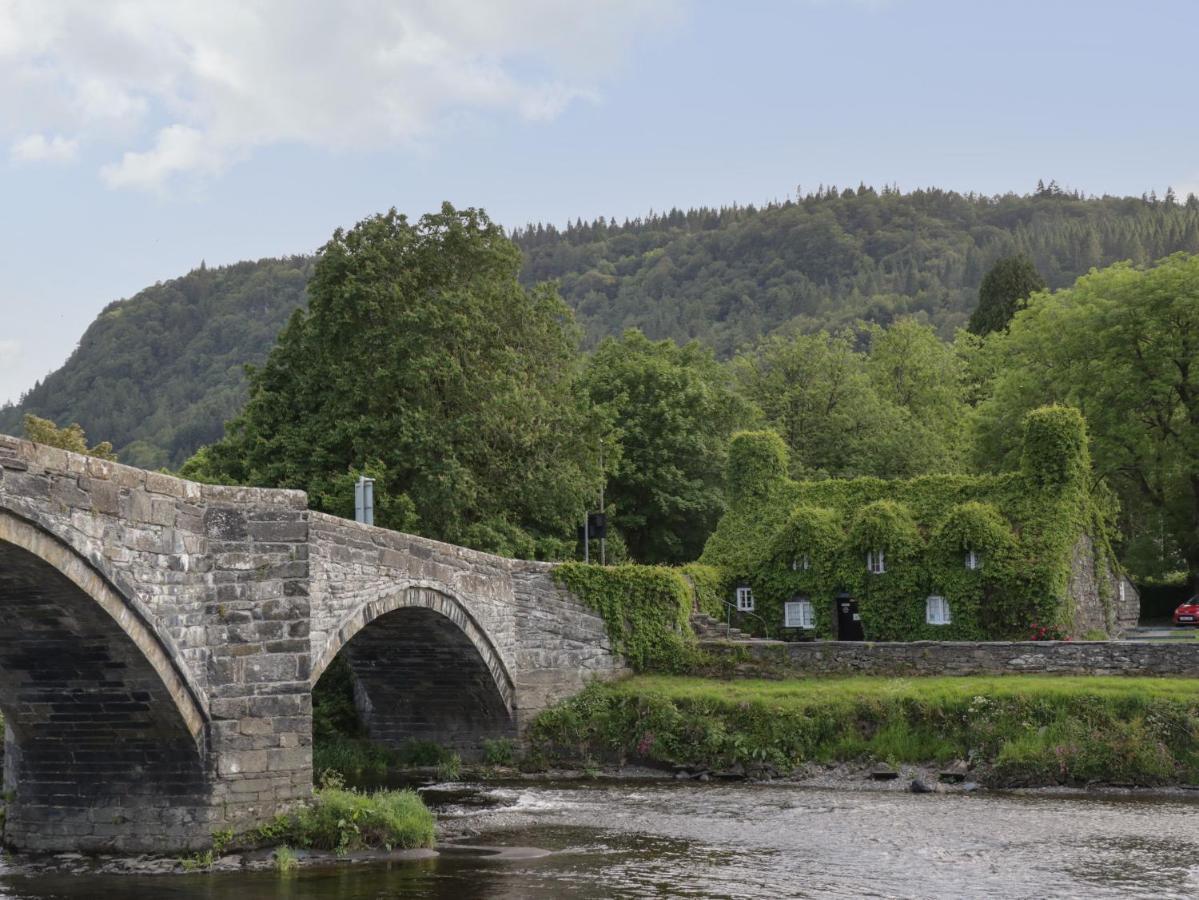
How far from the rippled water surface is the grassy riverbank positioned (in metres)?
1.40

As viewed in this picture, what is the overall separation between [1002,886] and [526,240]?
128904mm

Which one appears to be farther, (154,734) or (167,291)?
(167,291)

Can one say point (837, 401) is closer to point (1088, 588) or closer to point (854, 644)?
point (1088, 588)

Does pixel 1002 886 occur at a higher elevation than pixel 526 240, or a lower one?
lower

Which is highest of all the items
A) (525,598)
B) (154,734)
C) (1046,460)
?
(1046,460)

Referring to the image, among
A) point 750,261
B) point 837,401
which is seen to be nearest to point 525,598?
point 837,401

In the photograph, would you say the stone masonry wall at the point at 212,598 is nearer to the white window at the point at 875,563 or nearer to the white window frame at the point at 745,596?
the white window frame at the point at 745,596

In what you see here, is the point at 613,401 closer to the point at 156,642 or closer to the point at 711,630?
the point at 711,630

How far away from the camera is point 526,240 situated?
140500mm

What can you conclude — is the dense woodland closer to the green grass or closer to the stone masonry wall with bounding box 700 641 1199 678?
the stone masonry wall with bounding box 700 641 1199 678

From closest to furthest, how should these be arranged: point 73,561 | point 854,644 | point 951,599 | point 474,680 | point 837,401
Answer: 1. point 73,561
2. point 474,680
3. point 854,644
4. point 951,599
5. point 837,401

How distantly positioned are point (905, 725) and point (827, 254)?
10544 cm

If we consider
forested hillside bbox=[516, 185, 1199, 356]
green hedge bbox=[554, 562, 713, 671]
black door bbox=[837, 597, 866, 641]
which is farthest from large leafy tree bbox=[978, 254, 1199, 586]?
forested hillside bbox=[516, 185, 1199, 356]

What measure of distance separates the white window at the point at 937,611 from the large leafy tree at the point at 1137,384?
31.8 feet
